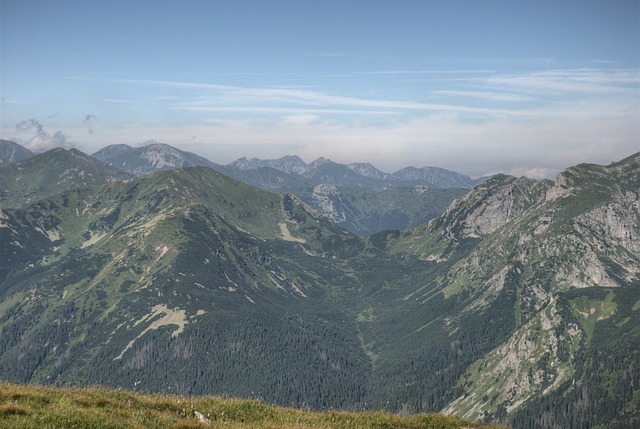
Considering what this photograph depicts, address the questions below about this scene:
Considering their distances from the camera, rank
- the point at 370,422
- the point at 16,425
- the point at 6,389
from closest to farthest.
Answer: the point at 16,425 → the point at 6,389 → the point at 370,422

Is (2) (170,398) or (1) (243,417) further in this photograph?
(2) (170,398)

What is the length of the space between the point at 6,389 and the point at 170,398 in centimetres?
906

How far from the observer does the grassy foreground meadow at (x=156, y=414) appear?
2200 centimetres

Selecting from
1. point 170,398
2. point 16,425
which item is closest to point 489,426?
point 170,398

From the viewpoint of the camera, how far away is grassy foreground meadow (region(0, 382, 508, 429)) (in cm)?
2200

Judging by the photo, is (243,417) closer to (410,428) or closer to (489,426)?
(410,428)

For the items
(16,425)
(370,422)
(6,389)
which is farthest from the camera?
(370,422)

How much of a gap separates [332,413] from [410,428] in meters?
4.88

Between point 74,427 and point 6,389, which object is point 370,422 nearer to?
point 74,427

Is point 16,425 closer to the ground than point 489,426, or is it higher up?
higher up

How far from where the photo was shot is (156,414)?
83.7 feet

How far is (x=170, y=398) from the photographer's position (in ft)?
95.8

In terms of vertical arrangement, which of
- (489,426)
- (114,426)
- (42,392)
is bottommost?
(489,426)

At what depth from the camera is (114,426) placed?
21.8m
